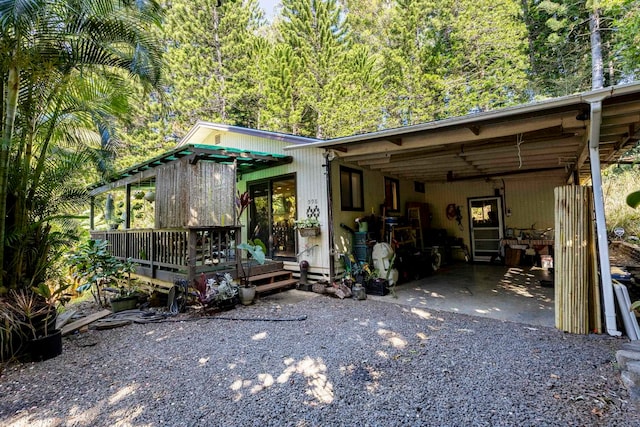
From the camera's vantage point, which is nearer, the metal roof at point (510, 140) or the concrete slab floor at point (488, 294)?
the metal roof at point (510, 140)

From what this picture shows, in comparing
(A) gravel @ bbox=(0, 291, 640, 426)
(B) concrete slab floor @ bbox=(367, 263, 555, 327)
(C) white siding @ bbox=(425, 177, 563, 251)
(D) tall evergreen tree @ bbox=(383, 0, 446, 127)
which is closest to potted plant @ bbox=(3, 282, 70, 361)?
(A) gravel @ bbox=(0, 291, 640, 426)

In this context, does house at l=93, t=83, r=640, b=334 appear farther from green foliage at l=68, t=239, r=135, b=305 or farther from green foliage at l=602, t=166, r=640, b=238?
green foliage at l=602, t=166, r=640, b=238

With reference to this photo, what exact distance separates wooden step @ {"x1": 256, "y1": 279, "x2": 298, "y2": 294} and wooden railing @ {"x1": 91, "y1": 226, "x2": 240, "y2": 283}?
1.87ft

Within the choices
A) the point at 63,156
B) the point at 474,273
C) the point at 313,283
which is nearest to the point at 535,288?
the point at 474,273

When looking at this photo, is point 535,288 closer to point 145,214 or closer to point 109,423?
point 109,423

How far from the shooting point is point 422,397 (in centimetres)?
226

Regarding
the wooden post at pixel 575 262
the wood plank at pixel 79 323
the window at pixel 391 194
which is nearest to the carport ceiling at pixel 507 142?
the window at pixel 391 194

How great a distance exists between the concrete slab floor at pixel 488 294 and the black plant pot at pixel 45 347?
4.44 m

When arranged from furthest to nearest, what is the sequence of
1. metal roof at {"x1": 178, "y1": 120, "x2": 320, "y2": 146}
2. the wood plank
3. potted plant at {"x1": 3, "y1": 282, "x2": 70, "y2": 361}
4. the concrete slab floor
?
metal roof at {"x1": 178, "y1": 120, "x2": 320, "y2": 146} < the concrete slab floor < the wood plank < potted plant at {"x1": 3, "y1": 282, "x2": 70, "y2": 361}

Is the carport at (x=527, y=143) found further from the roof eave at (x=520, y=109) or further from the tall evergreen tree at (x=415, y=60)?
the tall evergreen tree at (x=415, y=60)

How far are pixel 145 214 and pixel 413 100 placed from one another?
13.4 m

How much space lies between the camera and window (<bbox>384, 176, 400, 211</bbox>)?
310 inches

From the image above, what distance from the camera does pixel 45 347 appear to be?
316 cm

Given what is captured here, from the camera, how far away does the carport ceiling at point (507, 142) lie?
3.51 m
